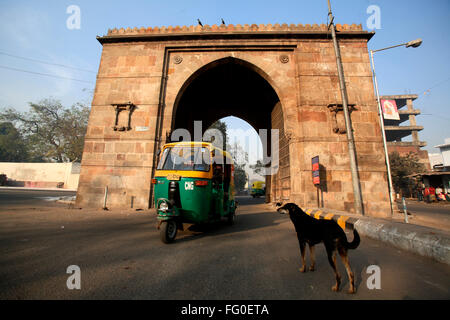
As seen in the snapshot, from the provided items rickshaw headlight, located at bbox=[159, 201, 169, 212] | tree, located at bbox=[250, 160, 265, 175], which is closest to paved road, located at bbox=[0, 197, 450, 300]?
rickshaw headlight, located at bbox=[159, 201, 169, 212]

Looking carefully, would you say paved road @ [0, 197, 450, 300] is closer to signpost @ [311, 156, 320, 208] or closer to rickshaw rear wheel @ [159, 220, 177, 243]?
rickshaw rear wheel @ [159, 220, 177, 243]

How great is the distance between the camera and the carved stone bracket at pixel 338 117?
10.5 meters

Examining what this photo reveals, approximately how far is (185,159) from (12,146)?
63.6 m

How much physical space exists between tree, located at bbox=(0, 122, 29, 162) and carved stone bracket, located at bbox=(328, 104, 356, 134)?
203 ft

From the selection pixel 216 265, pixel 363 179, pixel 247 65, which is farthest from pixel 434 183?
pixel 216 265

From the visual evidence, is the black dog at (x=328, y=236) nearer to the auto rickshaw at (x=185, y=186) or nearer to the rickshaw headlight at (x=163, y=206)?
the auto rickshaw at (x=185, y=186)

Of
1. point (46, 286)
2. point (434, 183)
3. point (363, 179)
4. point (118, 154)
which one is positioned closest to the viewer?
point (46, 286)

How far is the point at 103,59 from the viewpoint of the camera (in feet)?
39.7

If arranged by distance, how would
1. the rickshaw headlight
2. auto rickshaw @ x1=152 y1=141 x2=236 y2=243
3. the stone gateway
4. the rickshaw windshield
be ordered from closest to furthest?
the rickshaw headlight < auto rickshaw @ x1=152 y1=141 x2=236 y2=243 < the rickshaw windshield < the stone gateway

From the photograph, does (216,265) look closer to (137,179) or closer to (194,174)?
(194,174)

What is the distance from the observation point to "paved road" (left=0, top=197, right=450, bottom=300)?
226 cm

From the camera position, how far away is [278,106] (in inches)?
524

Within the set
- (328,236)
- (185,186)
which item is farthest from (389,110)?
(185,186)

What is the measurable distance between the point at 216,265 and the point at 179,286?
863 mm
